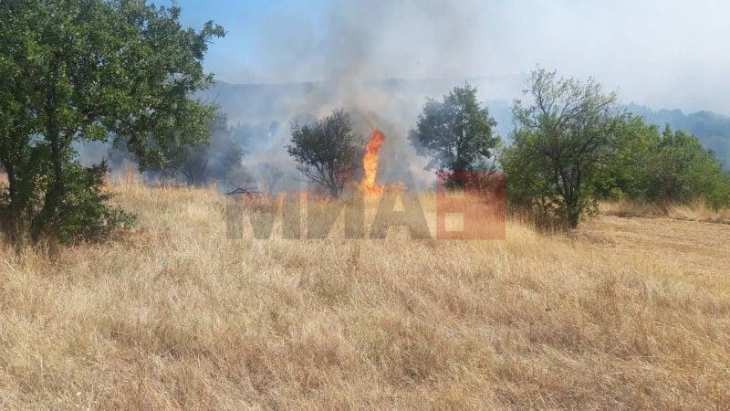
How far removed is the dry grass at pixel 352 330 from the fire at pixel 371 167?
6.68 m

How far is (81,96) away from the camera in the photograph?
543 centimetres

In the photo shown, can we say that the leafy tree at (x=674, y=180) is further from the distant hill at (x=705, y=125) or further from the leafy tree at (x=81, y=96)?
the distant hill at (x=705, y=125)

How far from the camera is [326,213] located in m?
9.49

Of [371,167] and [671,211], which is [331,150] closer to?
[371,167]

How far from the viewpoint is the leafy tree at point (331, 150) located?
1591 cm

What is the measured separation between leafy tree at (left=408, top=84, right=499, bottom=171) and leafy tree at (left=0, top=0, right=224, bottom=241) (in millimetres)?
15235

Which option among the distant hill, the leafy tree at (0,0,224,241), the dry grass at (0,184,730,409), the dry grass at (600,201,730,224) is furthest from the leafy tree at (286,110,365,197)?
the distant hill

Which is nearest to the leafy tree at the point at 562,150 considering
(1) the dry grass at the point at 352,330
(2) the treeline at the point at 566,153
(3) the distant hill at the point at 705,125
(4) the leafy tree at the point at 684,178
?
(2) the treeline at the point at 566,153

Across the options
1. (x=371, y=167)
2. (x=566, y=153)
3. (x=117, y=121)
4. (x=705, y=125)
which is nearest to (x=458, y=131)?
(x=371, y=167)

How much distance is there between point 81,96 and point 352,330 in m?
4.22

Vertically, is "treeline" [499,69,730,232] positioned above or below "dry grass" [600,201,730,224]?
above

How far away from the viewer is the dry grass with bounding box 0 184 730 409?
291cm

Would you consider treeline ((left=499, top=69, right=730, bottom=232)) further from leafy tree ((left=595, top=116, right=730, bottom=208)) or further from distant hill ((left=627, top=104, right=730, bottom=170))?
distant hill ((left=627, top=104, right=730, bottom=170))

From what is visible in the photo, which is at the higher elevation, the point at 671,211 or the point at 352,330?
the point at 671,211
